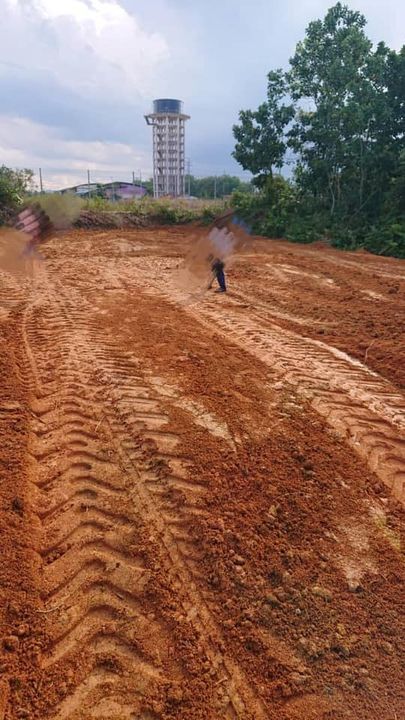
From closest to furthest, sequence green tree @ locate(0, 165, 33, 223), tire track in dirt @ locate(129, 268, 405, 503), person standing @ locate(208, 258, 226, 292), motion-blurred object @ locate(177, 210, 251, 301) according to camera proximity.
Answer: tire track in dirt @ locate(129, 268, 405, 503)
motion-blurred object @ locate(177, 210, 251, 301)
person standing @ locate(208, 258, 226, 292)
green tree @ locate(0, 165, 33, 223)

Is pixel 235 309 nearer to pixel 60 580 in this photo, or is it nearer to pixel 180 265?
pixel 180 265

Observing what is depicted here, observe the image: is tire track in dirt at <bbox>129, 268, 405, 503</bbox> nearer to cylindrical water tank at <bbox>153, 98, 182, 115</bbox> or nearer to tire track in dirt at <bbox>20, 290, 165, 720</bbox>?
tire track in dirt at <bbox>20, 290, 165, 720</bbox>

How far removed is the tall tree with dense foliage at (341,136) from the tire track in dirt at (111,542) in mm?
13326

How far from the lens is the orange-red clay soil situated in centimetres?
185

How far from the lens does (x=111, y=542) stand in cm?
240

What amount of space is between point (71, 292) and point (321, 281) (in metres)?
5.14

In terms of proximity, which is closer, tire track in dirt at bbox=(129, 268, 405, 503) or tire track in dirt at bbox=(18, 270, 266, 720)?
tire track in dirt at bbox=(18, 270, 266, 720)

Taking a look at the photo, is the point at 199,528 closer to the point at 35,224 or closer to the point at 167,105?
the point at 35,224

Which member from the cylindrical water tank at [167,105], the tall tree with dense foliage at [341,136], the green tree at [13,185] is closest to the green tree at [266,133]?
the tall tree with dense foliage at [341,136]

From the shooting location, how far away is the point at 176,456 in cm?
311

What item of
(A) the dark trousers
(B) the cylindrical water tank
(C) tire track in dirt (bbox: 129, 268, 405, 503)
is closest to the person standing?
(A) the dark trousers

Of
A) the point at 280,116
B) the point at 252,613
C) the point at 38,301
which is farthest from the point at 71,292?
the point at 280,116

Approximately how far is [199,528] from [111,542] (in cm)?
50

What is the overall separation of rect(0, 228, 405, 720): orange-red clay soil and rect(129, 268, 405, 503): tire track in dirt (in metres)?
0.02
